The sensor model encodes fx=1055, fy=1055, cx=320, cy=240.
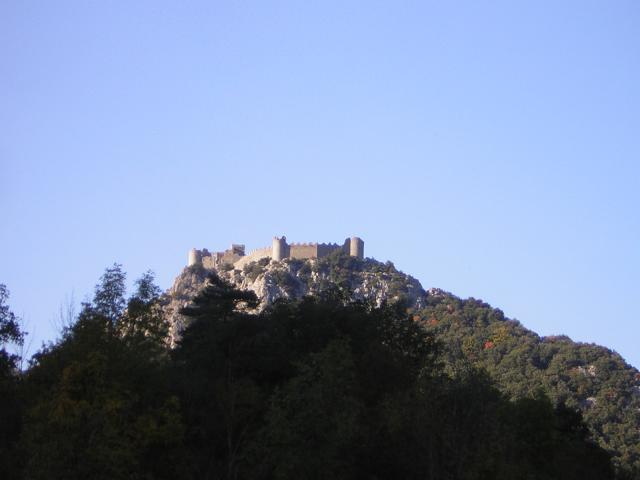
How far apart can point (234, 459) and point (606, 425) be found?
54.4m

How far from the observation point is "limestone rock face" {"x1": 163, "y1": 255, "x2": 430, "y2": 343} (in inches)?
4747

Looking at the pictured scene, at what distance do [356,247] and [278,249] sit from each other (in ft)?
33.9

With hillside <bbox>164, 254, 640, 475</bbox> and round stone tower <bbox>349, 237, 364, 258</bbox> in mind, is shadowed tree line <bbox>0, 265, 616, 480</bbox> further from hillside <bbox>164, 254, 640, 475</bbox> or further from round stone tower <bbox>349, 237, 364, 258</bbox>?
round stone tower <bbox>349, 237, 364, 258</bbox>

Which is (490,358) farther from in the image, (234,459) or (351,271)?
(234,459)

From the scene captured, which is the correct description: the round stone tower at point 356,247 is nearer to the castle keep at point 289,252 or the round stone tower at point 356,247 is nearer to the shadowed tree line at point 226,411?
the castle keep at point 289,252

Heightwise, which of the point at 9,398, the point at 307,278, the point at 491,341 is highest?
the point at 307,278

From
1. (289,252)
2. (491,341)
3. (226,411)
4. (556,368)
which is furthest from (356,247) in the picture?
(226,411)

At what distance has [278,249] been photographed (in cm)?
13700

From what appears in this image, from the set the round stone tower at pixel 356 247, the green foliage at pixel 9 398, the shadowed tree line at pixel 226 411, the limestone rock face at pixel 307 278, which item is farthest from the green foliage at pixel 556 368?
the green foliage at pixel 9 398

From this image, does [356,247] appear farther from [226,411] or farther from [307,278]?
[226,411]

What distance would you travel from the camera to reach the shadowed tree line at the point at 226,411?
96.4ft

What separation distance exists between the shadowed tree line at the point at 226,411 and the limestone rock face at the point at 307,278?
2987 inches

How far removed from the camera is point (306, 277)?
420 ft

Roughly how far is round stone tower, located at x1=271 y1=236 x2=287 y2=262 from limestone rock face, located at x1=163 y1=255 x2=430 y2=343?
1.26m
